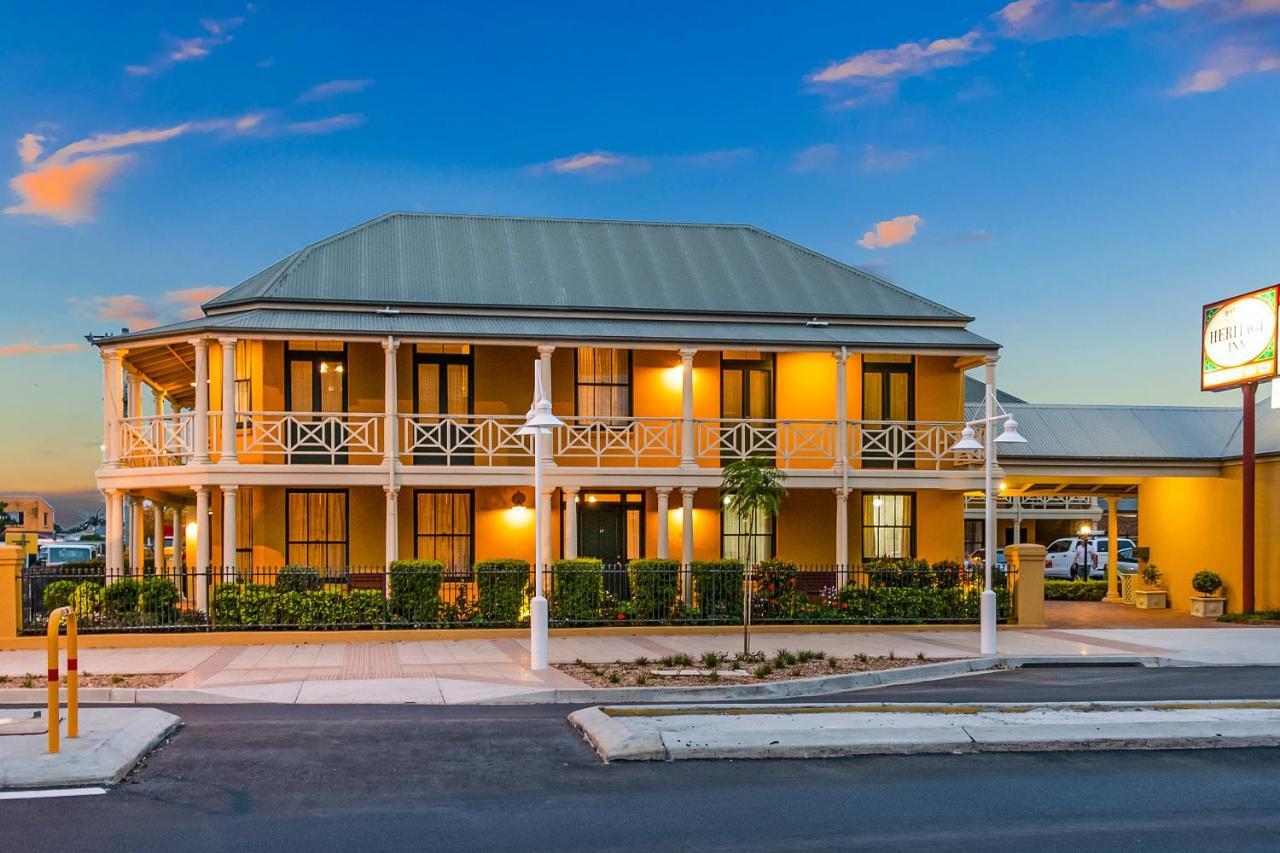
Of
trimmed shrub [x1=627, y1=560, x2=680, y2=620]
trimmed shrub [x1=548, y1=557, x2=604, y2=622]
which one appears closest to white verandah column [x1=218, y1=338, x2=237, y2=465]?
trimmed shrub [x1=548, y1=557, x2=604, y2=622]

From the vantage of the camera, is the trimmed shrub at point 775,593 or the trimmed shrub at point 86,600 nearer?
the trimmed shrub at point 86,600

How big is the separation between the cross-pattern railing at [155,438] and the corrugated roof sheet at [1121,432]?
18493mm

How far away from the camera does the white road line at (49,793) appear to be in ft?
30.3

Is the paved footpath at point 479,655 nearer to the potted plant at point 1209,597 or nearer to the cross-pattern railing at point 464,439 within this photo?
the potted plant at point 1209,597

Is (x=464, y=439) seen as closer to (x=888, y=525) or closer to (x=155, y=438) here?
(x=155, y=438)

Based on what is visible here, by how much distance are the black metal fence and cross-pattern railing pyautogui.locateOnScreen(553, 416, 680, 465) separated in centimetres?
302

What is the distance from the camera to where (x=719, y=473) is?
24.6 m

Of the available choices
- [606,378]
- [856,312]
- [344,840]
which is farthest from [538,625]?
[856,312]

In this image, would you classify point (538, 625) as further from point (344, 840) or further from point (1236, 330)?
point (1236, 330)

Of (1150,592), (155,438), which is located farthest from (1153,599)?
(155,438)

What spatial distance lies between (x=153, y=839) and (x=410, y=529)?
60.0ft

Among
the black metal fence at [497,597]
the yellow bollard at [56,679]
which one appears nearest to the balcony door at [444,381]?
the black metal fence at [497,597]

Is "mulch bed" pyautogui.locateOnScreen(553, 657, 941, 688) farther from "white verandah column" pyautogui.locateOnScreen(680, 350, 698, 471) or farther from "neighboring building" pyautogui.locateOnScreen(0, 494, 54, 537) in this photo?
"neighboring building" pyautogui.locateOnScreen(0, 494, 54, 537)

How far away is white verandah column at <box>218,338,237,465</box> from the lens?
2280cm
